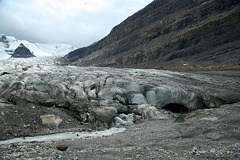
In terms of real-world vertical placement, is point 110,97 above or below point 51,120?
above

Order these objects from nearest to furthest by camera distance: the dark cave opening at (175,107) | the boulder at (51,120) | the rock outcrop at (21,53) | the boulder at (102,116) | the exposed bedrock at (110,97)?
the boulder at (51,120) → the boulder at (102,116) → the exposed bedrock at (110,97) → the dark cave opening at (175,107) → the rock outcrop at (21,53)

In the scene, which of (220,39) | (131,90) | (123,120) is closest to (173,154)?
(123,120)

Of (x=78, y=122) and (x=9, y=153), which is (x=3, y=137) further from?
(x=78, y=122)

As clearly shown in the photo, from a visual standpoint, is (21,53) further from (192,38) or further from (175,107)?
(175,107)

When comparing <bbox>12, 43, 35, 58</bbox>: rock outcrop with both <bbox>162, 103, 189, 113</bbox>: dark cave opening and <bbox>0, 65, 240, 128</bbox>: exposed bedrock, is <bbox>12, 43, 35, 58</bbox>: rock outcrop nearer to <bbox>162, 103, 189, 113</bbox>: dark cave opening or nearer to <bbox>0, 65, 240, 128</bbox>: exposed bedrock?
<bbox>0, 65, 240, 128</bbox>: exposed bedrock

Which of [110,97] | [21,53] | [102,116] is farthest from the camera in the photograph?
[21,53]

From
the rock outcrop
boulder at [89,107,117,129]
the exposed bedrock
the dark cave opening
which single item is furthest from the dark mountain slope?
the rock outcrop

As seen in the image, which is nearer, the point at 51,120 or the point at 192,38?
the point at 51,120

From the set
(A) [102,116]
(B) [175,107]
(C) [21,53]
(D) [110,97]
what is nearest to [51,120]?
(A) [102,116]

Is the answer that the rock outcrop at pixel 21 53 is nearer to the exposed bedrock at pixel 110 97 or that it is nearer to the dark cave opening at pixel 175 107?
the exposed bedrock at pixel 110 97

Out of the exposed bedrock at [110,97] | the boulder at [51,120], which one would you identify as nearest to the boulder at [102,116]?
the exposed bedrock at [110,97]

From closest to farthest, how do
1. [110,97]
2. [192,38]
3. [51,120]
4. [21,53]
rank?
[51,120]
[110,97]
[192,38]
[21,53]

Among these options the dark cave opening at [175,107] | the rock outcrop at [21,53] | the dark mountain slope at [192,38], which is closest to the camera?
A: the dark cave opening at [175,107]

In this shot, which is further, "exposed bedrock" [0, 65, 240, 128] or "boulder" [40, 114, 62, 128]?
"exposed bedrock" [0, 65, 240, 128]
